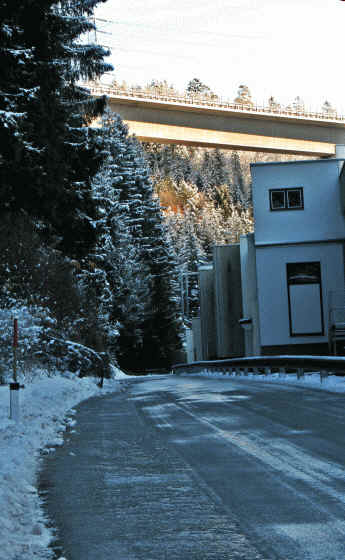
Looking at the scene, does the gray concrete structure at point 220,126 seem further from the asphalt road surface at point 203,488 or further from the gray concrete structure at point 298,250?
the asphalt road surface at point 203,488

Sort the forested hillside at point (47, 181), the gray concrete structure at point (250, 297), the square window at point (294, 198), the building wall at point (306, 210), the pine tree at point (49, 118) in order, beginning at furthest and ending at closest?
the gray concrete structure at point (250, 297), the square window at point (294, 198), the building wall at point (306, 210), the pine tree at point (49, 118), the forested hillside at point (47, 181)

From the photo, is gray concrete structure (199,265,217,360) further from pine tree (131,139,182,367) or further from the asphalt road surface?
the asphalt road surface

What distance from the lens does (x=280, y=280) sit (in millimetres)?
39000

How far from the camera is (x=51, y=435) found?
11047 millimetres

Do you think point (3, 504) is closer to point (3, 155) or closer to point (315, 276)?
point (3, 155)

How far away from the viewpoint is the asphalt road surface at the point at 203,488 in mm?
5078

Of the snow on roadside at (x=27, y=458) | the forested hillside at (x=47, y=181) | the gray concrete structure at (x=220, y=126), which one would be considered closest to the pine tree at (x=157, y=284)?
the gray concrete structure at (x=220, y=126)

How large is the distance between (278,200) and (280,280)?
3.94m

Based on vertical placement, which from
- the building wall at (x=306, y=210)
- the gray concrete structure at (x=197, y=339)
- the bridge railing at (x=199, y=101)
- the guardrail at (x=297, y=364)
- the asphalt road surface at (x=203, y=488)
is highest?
the bridge railing at (x=199, y=101)

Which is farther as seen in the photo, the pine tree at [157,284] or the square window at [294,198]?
the pine tree at [157,284]

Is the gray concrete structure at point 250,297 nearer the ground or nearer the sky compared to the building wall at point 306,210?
nearer the ground

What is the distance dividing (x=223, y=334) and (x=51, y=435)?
43.5m

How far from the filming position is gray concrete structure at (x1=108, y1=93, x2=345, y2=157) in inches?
2108

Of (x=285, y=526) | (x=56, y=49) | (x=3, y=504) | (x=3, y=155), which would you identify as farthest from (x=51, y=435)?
(x=56, y=49)
